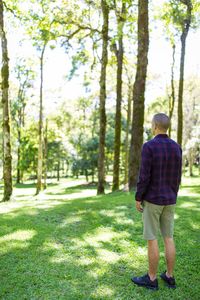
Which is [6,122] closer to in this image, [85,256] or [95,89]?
[85,256]

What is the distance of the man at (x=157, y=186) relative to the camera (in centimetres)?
473

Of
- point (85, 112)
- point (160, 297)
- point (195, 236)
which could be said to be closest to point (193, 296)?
point (160, 297)

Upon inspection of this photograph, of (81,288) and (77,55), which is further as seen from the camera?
(77,55)

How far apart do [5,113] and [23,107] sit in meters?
32.1

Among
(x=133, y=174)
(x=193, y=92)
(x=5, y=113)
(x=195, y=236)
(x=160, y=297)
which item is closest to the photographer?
(x=160, y=297)

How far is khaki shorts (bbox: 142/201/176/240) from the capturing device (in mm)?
4793

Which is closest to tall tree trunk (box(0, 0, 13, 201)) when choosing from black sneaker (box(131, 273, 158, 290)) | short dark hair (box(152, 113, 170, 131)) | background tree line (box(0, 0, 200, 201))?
background tree line (box(0, 0, 200, 201))

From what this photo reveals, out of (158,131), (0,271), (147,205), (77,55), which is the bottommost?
(0,271)

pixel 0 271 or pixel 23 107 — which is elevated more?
pixel 23 107

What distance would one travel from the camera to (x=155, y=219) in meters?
4.84

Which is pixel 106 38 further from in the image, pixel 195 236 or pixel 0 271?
pixel 0 271

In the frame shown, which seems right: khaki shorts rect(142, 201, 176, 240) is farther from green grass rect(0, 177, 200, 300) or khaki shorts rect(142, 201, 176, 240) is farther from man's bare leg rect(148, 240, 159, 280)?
green grass rect(0, 177, 200, 300)

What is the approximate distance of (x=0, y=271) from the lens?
17.9ft

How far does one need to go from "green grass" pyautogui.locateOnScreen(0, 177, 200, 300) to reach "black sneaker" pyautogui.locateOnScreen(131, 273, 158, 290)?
0.08m
